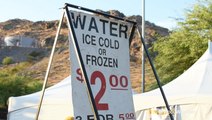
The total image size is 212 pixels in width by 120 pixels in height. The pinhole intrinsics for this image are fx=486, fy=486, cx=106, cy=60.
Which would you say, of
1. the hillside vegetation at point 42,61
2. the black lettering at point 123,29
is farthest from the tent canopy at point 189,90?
the black lettering at point 123,29

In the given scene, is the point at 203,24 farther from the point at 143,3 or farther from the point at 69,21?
the point at 69,21

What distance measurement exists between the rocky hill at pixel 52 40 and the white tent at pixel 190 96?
39.7m

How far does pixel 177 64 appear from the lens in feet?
74.9

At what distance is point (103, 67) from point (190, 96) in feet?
14.5

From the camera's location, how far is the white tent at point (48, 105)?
10.9 meters

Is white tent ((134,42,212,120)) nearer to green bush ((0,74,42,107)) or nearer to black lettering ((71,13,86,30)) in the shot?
black lettering ((71,13,86,30))

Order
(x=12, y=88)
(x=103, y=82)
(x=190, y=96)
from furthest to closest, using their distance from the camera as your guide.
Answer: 1. (x=12, y=88)
2. (x=190, y=96)
3. (x=103, y=82)

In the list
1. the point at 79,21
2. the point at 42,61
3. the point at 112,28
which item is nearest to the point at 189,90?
the point at 112,28

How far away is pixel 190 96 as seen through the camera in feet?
29.8

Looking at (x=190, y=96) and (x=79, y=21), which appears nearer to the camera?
(x=79, y=21)

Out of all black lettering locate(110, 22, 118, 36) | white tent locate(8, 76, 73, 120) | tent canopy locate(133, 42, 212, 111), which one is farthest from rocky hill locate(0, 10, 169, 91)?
black lettering locate(110, 22, 118, 36)

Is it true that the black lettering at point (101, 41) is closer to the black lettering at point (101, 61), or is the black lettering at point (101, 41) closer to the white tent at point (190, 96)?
the black lettering at point (101, 61)

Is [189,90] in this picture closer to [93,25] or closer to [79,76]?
[93,25]

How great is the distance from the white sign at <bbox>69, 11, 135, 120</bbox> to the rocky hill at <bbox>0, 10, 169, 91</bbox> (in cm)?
4462
